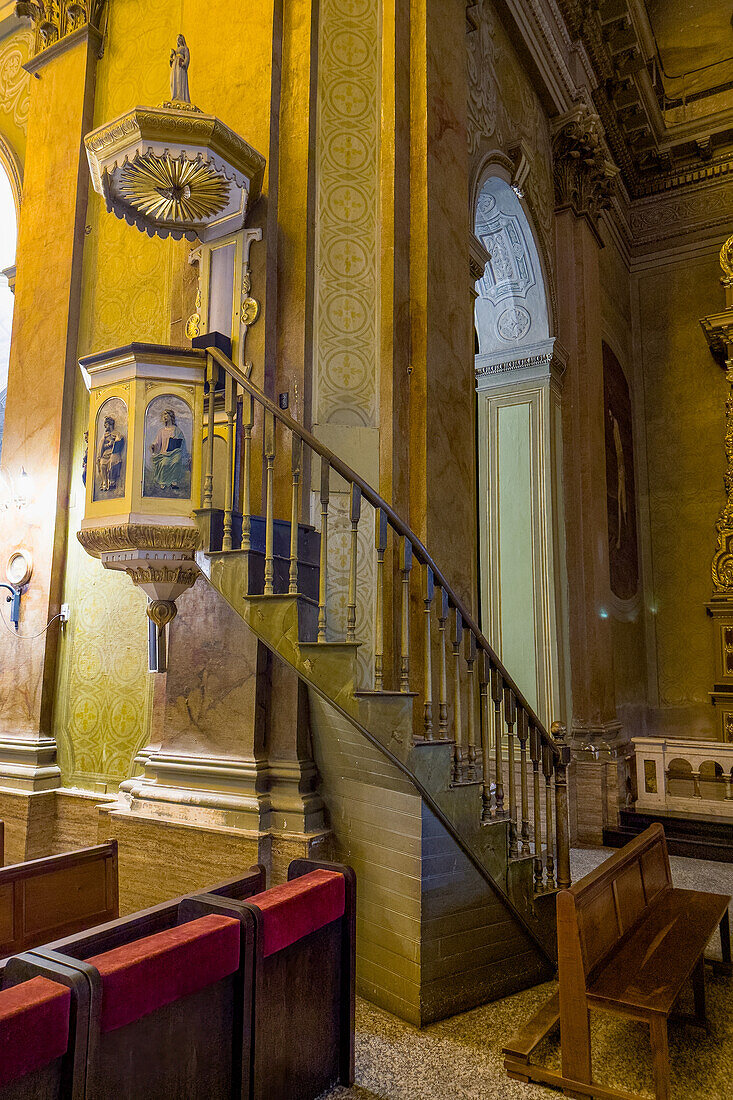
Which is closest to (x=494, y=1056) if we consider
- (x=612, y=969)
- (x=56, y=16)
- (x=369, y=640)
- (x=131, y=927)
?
(x=612, y=969)

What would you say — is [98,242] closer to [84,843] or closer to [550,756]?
[84,843]

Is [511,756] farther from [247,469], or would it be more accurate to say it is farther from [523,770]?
[247,469]

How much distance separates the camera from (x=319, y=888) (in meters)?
2.73

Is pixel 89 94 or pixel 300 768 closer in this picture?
pixel 300 768

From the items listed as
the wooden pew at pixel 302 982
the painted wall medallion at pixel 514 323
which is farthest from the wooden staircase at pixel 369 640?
the painted wall medallion at pixel 514 323

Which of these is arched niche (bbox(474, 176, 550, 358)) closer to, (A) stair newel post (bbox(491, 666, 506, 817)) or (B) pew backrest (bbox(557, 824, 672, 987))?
(A) stair newel post (bbox(491, 666, 506, 817))

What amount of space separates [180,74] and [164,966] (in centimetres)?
426

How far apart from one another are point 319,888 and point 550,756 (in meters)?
1.97

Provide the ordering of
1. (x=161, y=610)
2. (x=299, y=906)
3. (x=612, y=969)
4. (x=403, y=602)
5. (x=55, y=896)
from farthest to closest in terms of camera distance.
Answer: (x=161, y=610) < (x=403, y=602) < (x=55, y=896) < (x=612, y=969) < (x=299, y=906)

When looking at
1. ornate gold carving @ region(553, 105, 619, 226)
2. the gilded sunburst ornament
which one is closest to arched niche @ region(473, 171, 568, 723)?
ornate gold carving @ region(553, 105, 619, 226)

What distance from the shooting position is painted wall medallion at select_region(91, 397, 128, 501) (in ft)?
12.3

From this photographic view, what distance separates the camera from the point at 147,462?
3.70 m

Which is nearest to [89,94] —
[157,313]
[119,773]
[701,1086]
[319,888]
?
[157,313]

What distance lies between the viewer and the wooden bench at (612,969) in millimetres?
2588
